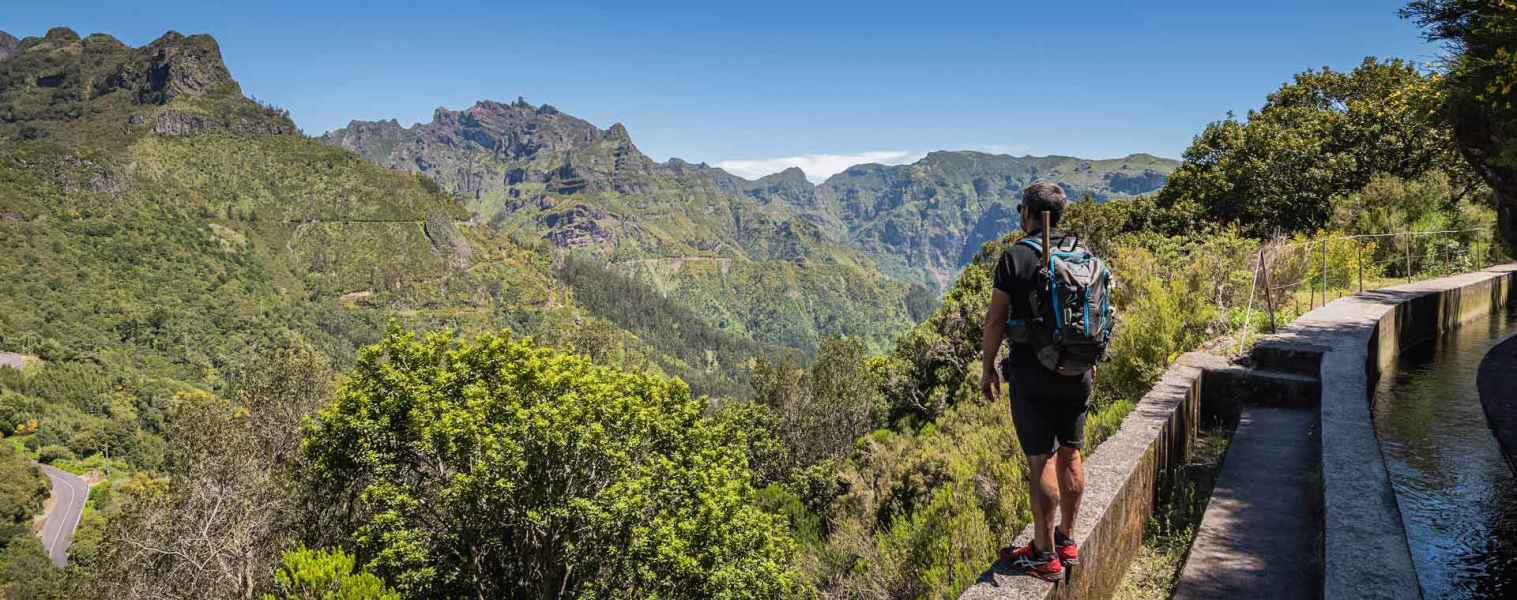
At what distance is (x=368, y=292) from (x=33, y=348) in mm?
57887

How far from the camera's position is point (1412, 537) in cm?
358

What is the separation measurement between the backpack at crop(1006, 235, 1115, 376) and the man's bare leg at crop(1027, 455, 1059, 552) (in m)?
0.43

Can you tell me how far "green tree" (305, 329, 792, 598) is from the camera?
44.9 feet

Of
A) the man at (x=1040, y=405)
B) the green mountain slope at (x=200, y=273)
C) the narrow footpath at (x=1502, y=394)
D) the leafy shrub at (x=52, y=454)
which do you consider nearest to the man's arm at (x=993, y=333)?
the man at (x=1040, y=405)

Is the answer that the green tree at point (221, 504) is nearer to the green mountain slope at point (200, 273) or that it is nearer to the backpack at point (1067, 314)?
the backpack at point (1067, 314)

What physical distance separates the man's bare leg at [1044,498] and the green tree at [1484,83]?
4855 mm

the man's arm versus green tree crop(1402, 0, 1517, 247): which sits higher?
green tree crop(1402, 0, 1517, 247)

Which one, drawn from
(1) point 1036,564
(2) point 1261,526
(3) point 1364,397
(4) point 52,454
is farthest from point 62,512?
(3) point 1364,397

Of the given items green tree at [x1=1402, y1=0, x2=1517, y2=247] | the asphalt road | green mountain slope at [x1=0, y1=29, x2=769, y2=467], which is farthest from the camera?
green mountain slope at [x1=0, y1=29, x2=769, y2=467]

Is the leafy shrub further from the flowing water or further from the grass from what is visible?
the flowing water

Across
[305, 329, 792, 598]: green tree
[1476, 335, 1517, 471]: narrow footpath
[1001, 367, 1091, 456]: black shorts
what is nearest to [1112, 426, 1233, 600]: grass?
[1001, 367, 1091, 456]: black shorts

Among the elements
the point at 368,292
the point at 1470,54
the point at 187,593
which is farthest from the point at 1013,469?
the point at 368,292

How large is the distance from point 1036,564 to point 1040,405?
26.5 inches

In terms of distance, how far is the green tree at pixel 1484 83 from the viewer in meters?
5.58
